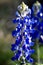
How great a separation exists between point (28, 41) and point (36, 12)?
0.15 meters

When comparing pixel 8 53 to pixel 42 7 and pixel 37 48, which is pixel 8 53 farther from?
pixel 42 7

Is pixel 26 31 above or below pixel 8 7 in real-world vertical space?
below

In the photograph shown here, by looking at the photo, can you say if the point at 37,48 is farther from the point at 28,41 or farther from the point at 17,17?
the point at 17,17

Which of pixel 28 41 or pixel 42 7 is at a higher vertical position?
pixel 42 7

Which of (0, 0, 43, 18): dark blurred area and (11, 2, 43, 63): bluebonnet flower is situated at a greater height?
(0, 0, 43, 18): dark blurred area

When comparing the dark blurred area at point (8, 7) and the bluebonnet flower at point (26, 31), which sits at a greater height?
the dark blurred area at point (8, 7)

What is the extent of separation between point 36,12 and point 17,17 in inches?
3.9

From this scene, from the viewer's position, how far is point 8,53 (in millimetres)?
1350

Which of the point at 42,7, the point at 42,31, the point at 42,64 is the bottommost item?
the point at 42,64

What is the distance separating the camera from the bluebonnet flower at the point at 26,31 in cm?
126

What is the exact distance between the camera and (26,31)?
4.15 ft

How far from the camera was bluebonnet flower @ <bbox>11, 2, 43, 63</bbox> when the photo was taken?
1257mm

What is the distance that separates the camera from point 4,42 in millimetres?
1349

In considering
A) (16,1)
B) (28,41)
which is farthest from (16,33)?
(16,1)
